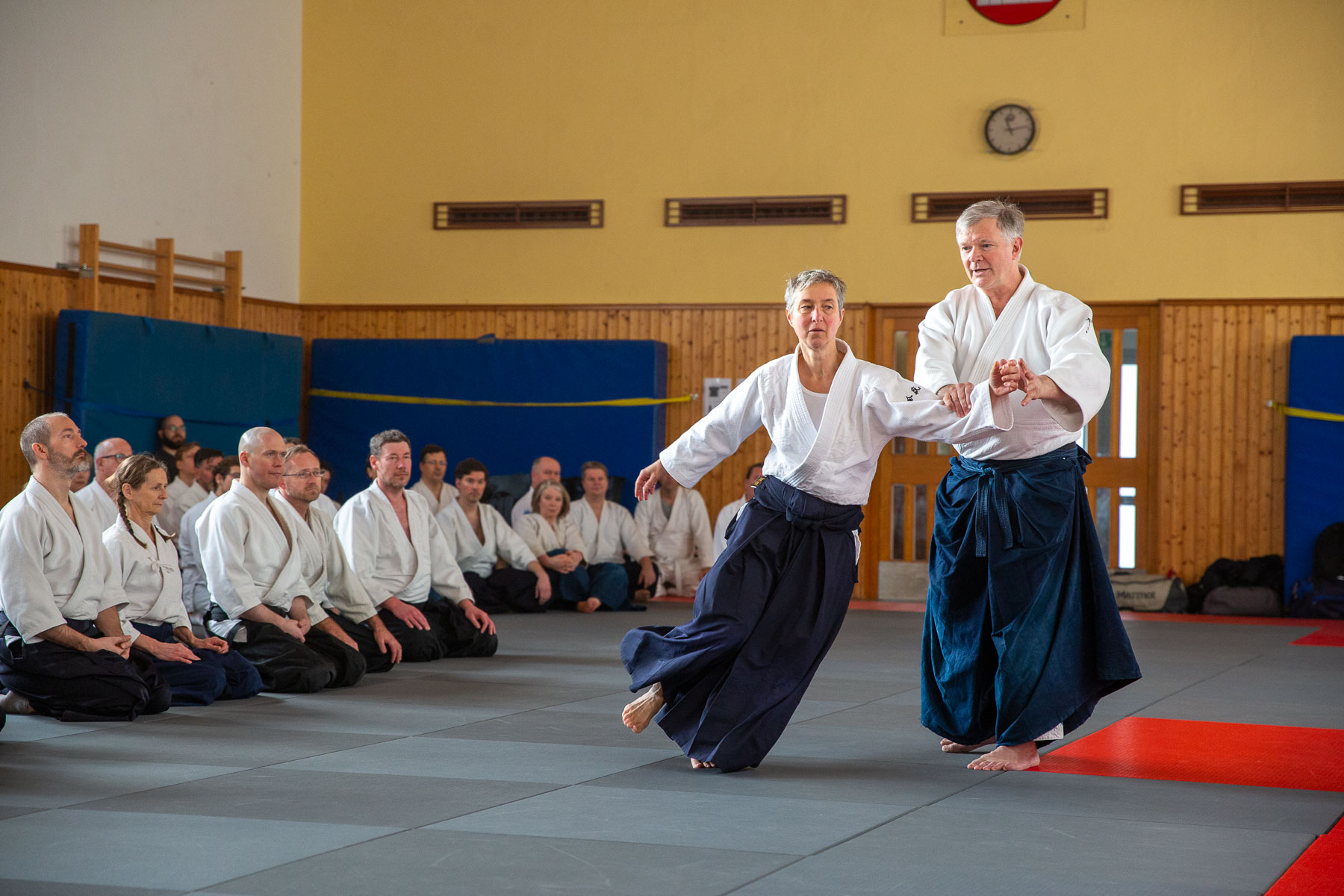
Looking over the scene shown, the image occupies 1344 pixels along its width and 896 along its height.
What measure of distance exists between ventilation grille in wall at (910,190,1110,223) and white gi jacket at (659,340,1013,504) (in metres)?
6.73

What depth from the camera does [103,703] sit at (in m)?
4.70

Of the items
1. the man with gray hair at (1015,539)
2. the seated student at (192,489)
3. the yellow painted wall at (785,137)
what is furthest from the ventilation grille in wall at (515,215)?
the man with gray hair at (1015,539)

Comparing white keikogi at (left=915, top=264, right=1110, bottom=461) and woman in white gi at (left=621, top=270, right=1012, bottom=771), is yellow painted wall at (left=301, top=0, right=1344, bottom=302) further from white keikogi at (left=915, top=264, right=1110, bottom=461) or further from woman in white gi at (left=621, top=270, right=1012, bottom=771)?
woman in white gi at (left=621, top=270, right=1012, bottom=771)

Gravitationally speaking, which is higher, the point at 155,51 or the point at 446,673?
the point at 155,51

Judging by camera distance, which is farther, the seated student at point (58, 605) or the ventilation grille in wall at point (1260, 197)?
the ventilation grille in wall at point (1260, 197)

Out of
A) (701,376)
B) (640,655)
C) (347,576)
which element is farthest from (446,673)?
(701,376)

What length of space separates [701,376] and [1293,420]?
4397mm

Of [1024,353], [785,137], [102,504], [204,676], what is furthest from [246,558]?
[785,137]

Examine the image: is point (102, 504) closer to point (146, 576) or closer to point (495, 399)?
point (146, 576)

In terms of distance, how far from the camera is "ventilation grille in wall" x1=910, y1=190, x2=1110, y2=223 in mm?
10305

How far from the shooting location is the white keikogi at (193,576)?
618 cm

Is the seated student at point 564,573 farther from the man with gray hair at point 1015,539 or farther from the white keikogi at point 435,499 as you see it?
the man with gray hair at point 1015,539

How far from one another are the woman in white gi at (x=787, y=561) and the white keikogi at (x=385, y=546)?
2733 mm

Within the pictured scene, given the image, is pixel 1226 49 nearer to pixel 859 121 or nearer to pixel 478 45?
pixel 859 121
